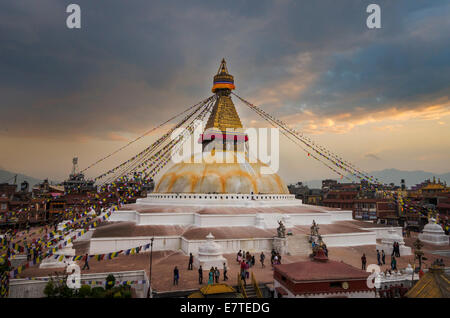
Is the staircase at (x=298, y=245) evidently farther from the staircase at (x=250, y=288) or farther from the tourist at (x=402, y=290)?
the staircase at (x=250, y=288)

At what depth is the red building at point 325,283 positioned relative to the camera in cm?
780

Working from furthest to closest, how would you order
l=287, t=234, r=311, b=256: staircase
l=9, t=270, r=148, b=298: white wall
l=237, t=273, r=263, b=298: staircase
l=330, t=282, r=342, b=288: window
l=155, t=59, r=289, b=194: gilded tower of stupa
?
l=155, t=59, r=289, b=194: gilded tower of stupa < l=287, t=234, r=311, b=256: staircase < l=9, t=270, r=148, b=298: white wall < l=237, t=273, r=263, b=298: staircase < l=330, t=282, r=342, b=288: window

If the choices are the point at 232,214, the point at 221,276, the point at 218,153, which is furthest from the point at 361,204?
the point at 221,276

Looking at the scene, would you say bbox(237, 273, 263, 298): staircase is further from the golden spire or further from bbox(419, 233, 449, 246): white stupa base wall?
the golden spire

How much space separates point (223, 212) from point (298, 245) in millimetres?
5139

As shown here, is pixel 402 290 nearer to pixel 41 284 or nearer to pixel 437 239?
pixel 437 239

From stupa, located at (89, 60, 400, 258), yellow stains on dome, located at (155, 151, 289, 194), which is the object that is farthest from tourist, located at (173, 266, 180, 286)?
yellow stains on dome, located at (155, 151, 289, 194)

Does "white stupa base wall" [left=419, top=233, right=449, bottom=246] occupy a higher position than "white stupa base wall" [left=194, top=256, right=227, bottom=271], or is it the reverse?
"white stupa base wall" [left=194, top=256, right=227, bottom=271]

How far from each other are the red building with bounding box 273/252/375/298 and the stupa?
565 centimetres

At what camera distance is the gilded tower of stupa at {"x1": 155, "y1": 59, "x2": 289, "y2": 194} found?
22.0m

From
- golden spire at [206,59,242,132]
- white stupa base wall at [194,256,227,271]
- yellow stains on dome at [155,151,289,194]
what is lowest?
white stupa base wall at [194,256,227,271]
